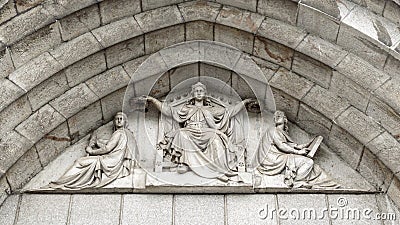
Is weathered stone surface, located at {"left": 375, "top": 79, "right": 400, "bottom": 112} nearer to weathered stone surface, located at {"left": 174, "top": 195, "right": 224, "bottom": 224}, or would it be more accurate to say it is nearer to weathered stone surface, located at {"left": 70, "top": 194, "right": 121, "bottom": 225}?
weathered stone surface, located at {"left": 174, "top": 195, "right": 224, "bottom": 224}

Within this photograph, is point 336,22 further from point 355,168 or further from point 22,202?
point 22,202

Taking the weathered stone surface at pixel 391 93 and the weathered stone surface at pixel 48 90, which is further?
the weathered stone surface at pixel 48 90

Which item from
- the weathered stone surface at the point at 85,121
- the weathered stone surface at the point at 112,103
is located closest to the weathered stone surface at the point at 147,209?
the weathered stone surface at the point at 85,121

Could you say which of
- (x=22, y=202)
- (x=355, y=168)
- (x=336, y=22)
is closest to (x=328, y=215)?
(x=355, y=168)

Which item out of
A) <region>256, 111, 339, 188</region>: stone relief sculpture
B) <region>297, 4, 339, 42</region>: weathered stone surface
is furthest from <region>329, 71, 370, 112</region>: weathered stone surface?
<region>256, 111, 339, 188</region>: stone relief sculpture

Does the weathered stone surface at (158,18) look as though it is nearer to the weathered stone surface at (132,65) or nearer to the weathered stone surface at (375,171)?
the weathered stone surface at (132,65)

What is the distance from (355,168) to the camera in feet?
26.0

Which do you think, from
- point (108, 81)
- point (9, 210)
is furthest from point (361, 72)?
point (9, 210)

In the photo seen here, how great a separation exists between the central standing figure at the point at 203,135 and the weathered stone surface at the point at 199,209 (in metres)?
0.26

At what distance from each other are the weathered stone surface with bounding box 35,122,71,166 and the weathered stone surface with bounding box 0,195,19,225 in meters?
0.55

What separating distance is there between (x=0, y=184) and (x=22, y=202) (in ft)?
1.00

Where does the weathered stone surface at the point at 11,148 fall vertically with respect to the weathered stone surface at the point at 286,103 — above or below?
below

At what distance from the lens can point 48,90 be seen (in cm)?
780

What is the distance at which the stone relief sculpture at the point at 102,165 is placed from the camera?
25.0 ft
